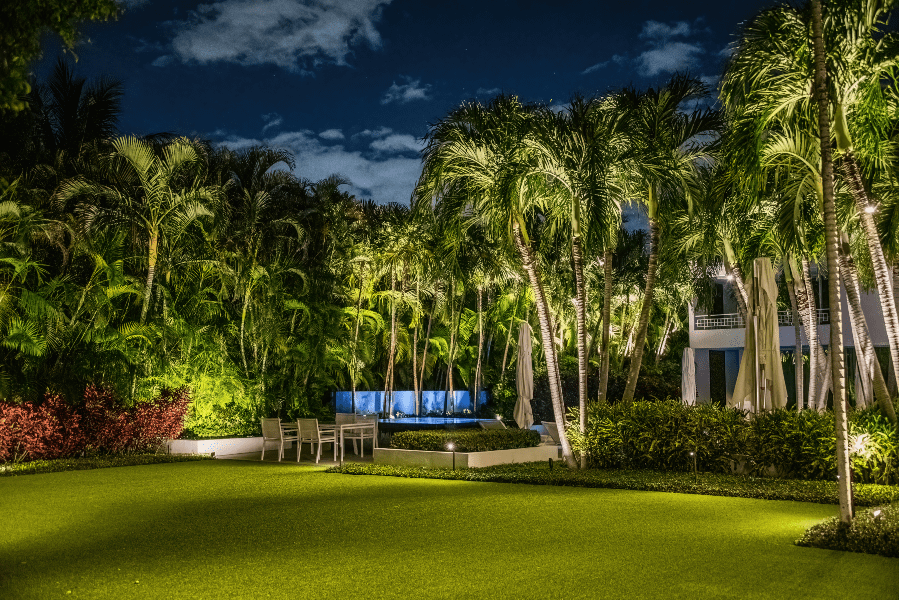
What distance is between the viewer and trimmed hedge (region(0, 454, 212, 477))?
12678mm

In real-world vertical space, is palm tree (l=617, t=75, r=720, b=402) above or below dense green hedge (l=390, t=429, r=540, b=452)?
above

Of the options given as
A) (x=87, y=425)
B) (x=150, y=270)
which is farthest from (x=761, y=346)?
(x=87, y=425)

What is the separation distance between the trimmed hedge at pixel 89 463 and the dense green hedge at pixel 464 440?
4.40m

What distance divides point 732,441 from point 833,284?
17.1 ft

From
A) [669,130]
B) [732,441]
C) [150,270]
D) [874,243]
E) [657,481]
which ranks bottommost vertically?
[657,481]

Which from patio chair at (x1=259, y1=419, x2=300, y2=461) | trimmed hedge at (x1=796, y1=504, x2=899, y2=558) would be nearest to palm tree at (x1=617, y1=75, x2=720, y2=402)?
trimmed hedge at (x1=796, y1=504, x2=899, y2=558)

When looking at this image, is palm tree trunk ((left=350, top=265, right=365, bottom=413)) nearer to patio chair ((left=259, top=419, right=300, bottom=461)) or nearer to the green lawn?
patio chair ((left=259, top=419, right=300, bottom=461))

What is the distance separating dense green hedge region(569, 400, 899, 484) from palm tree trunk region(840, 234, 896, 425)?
21 cm

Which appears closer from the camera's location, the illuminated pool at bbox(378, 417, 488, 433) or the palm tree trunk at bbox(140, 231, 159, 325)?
the palm tree trunk at bbox(140, 231, 159, 325)

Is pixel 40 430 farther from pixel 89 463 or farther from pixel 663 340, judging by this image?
pixel 663 340

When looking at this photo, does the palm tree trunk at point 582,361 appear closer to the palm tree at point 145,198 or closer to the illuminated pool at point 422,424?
the illuminated pool at point 422,424

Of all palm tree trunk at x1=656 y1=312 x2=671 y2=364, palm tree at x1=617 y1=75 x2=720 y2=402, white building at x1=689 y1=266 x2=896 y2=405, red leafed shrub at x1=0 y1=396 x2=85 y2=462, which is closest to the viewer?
palm tree at x1=617 y1=75 x2=720 y2=402

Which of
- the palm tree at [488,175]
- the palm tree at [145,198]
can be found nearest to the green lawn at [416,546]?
the palm tree at [488,175]

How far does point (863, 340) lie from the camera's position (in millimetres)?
10977
